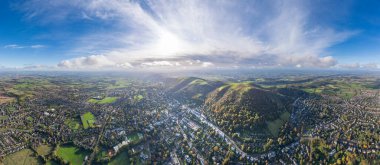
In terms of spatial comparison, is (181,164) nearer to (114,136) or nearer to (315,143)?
(114,136)

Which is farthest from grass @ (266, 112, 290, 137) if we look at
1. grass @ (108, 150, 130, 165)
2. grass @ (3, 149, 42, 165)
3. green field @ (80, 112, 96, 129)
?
Answer: grass @ (3, 149, 42, 165)

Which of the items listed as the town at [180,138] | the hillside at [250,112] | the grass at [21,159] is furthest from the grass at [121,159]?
the hillside at [250,112]

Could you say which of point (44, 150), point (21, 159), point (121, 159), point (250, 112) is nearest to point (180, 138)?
point (121, 159)

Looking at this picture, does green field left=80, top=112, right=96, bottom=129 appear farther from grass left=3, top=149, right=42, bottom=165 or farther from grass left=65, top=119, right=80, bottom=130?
grass left=3, top=149, right=42, bottom=165

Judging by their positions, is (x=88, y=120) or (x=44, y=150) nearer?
(x=44, y=150)

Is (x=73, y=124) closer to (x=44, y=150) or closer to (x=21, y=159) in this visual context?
(x=44, y=150)

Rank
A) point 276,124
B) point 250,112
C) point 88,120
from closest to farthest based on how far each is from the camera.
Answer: point 276,124, point 250,112, point 88,120
